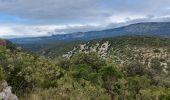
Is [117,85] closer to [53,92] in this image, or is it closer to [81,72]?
[81,72]

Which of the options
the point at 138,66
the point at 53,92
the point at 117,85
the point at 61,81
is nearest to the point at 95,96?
the point at 61,81

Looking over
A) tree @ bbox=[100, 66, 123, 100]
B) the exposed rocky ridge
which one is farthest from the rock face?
the exposed rocky ridge

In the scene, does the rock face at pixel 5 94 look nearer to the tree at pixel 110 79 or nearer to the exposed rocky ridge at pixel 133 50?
the tree at pixel 110 79

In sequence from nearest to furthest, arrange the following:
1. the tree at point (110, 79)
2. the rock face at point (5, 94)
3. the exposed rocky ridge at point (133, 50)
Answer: the rock face at point (5, 94) < the tree at point (110, 79) < the exposed rocky ridge at point (133, 50)

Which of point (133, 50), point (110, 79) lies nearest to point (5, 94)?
point (110, 79)

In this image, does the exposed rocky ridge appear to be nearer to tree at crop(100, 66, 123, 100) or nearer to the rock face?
tree at crop(100, 66, 123, 100)

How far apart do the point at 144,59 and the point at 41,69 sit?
10658cm

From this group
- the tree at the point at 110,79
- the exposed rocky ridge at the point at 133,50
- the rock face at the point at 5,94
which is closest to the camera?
the rock face at the point at 5,94

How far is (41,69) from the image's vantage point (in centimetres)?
1725

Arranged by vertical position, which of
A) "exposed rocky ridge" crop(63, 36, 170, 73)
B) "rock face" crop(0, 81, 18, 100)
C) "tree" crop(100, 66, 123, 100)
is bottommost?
"exposed rocky ridge" crop(63, 36, 170, 73)

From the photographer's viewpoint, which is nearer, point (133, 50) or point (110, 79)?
point (110, 79)

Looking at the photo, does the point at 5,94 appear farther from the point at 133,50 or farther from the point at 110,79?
the point at 133,50

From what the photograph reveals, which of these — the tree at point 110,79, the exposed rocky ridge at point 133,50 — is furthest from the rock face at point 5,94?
the exposed rocky ridge at point 133,50

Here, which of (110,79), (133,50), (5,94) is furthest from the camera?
(133,50)
